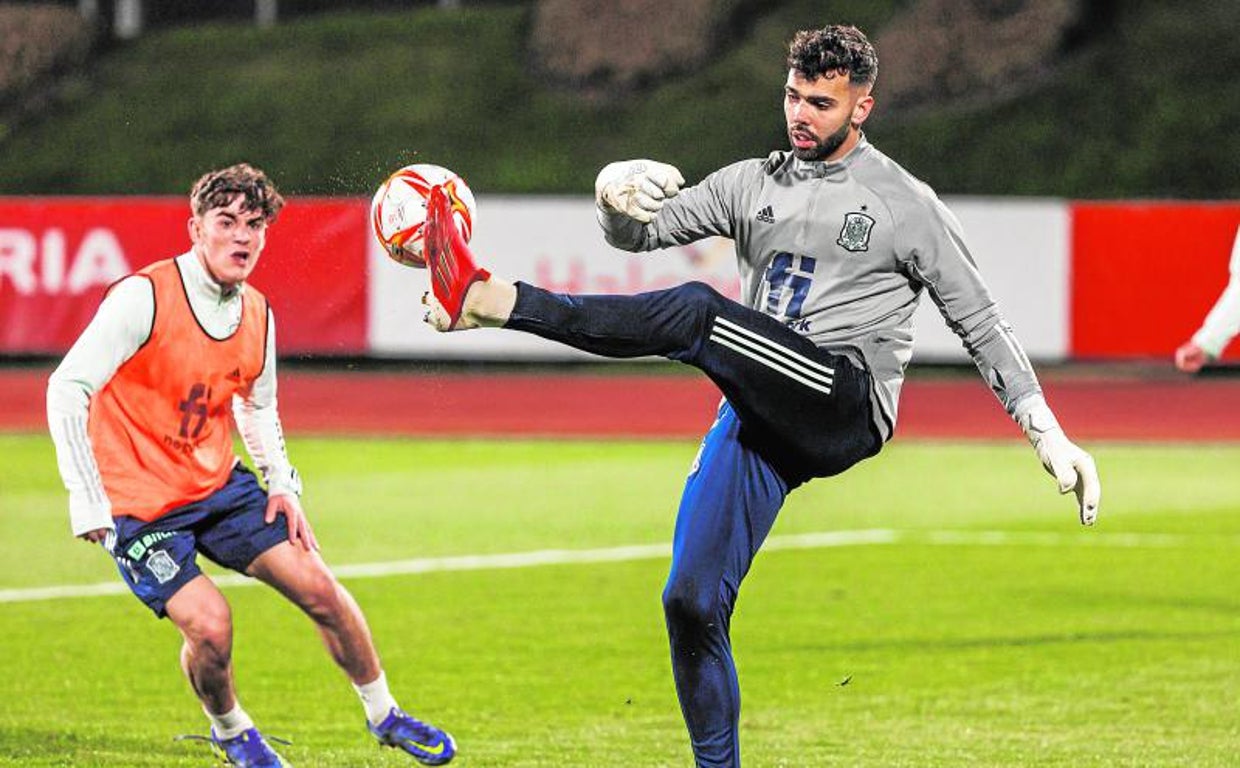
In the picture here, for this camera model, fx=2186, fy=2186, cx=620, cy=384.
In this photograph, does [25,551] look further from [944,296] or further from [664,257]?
[664,257]

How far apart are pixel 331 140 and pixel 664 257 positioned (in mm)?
13692

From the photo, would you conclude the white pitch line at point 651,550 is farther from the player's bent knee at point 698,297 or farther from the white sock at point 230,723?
the player's bent knee at point 698,297

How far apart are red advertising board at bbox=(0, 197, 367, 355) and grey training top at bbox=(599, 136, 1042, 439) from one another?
17314 mm

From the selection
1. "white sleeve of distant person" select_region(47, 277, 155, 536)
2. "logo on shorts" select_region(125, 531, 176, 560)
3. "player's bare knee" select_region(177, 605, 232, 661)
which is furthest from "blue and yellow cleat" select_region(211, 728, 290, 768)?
"white sleeve of distant person" select_region(47, 277, 155, 536)

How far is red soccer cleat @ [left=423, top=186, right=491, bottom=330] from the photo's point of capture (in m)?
6.05

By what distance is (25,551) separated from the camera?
45.7ft

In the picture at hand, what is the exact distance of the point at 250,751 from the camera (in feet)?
24.1

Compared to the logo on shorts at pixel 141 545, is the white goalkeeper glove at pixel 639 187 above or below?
above

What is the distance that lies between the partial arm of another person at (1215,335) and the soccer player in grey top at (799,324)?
1166 millimetres

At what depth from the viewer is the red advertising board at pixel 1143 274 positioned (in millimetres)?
23625

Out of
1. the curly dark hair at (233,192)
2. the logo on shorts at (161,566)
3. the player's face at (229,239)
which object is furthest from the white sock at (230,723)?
the curly dark hair at (233,192)

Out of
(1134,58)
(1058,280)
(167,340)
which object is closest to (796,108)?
(167,340)

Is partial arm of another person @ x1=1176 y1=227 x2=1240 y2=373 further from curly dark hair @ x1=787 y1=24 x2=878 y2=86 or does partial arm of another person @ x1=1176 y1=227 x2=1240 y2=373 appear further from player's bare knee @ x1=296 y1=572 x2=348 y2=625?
player's bare knee @ x1=296 y1=572 x2=348 y2=625

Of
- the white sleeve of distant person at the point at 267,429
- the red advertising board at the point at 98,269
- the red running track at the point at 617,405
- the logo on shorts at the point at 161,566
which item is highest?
the white sleeve of distant person at the point at 267,429
